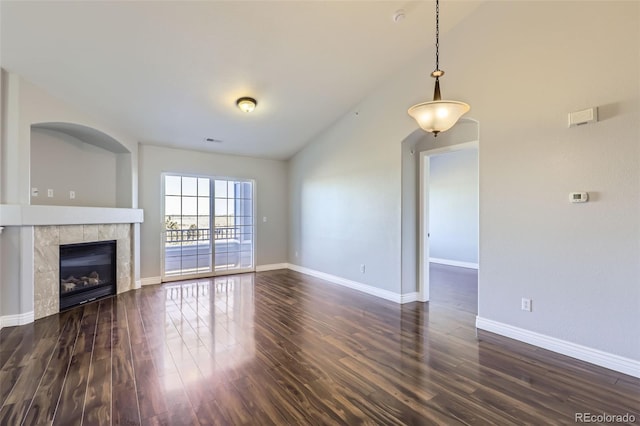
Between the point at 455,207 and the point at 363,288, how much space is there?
389 centimetres

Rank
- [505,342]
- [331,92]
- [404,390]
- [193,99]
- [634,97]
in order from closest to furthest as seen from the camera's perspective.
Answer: [404,390]
[634,97]
[505,342]
[193,99]
[331,92]

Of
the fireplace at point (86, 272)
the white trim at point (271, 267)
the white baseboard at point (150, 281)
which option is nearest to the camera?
the fireplace at point (86, 272)

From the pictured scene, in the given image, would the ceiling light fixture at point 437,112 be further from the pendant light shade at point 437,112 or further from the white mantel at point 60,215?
the white mantel at point 60,215

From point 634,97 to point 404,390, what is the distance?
3010 mm

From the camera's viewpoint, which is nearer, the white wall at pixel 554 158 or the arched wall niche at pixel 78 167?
the white wall at pixel 554 158

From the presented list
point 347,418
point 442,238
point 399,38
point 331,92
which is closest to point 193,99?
point 331,92

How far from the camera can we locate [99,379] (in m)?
2.34

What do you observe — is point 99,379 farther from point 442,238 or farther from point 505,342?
point 442,238

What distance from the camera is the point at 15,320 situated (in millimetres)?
3465

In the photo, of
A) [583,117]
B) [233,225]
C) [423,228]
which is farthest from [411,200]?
[233,225]

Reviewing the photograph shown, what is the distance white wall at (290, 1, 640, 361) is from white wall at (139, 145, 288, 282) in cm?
373

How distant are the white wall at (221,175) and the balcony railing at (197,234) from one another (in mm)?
252

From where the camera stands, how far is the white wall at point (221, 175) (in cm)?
559

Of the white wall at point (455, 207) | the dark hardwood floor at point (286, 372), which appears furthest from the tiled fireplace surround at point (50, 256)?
the white wall at point (455, 207)
